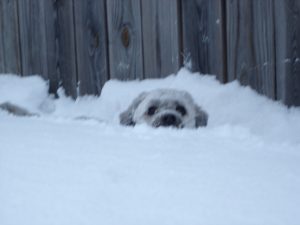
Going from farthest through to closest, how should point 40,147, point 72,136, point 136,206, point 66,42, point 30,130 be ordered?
point 66,42 < point 30,130 < point 72,136 < point 40,147 < point 136,206

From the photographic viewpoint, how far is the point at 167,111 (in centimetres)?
436

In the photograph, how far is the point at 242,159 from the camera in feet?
8.70

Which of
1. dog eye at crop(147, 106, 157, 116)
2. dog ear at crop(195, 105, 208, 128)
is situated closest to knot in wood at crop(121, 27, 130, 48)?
dog eye at crop(147, 106, 157, 116)

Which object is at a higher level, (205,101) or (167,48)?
(167,48)

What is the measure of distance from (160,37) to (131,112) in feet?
2.07

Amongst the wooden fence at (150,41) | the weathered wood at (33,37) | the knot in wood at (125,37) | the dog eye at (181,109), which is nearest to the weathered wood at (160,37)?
the wooden fence at (150,41)

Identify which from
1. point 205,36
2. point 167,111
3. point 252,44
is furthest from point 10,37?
point 252,44

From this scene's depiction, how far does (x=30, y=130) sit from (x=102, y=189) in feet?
4.55

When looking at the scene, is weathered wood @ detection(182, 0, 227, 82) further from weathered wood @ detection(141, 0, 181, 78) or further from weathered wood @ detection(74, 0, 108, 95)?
A: weathered wood @ detection(74, 0, 108, 95)

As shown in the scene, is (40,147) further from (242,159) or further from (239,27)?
(239,27)

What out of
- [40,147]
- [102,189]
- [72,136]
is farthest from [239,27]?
[102,189]

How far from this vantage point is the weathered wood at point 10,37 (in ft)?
17.3

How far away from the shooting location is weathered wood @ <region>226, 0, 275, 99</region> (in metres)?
3.99

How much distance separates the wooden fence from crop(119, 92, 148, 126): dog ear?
222mm
